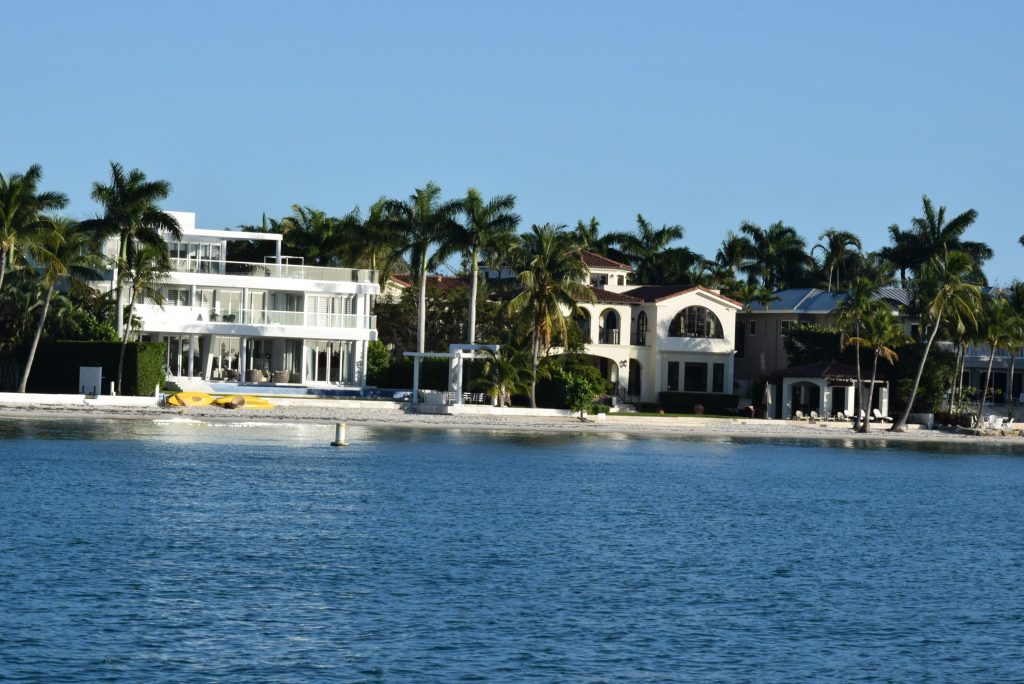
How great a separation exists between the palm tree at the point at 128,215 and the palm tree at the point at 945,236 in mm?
54998

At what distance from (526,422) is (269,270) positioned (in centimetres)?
1897

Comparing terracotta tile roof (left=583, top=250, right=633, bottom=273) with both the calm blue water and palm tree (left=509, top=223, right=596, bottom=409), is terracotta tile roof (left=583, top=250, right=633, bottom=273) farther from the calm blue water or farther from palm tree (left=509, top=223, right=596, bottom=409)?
the calm blue water

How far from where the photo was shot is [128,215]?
2872 inches

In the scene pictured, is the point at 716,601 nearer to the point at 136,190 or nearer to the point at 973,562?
the point at 973,562

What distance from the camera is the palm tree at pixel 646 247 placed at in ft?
358

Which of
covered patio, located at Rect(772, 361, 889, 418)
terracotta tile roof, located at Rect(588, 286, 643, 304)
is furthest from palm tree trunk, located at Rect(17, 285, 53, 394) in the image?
covered patio, located at Rect(772, 361, 889, 418)

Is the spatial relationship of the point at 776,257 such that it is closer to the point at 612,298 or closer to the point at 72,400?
the point at 612,298

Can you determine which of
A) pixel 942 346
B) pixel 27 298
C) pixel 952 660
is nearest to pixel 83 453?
pixel 27 298

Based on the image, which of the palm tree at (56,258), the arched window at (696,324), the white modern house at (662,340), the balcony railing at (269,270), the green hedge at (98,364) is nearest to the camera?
the palm tree at (56,258)

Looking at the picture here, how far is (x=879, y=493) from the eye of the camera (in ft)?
171

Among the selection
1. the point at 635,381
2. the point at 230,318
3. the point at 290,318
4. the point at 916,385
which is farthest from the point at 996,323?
the point at 230,318

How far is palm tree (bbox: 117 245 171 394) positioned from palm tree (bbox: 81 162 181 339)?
458 mm

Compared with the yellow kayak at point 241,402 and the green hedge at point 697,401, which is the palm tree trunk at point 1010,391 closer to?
the green hedge at point 697,401

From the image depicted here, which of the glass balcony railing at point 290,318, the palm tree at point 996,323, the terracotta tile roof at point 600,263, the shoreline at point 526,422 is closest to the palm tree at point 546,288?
the shoreline at point 526,422
